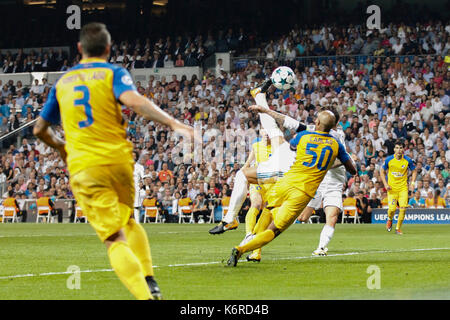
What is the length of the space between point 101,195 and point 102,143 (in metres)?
0.42

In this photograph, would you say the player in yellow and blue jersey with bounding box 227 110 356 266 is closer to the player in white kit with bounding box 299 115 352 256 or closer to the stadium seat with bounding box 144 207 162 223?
the player in white kit with bounding box 299 115 352 256

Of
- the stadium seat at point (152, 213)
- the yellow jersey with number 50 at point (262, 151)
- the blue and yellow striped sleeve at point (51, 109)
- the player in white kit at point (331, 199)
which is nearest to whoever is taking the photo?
the blue and yellow striped sleeve at point (51, 109)

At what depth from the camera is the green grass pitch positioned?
846cm

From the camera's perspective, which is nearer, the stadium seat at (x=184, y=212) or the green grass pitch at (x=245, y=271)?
the green grass pitch at (x=245, y=271)

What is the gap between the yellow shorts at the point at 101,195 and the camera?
6.59 m

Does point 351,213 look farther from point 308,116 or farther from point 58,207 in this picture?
point 58,207

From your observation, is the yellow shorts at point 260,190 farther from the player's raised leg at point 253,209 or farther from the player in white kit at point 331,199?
the player in white kit at point 331,199

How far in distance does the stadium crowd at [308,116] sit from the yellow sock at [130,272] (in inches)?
840

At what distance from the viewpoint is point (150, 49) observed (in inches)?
1598

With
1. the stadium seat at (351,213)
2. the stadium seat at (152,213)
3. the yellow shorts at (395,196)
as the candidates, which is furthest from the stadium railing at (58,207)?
the yellow shorts at (395,196)

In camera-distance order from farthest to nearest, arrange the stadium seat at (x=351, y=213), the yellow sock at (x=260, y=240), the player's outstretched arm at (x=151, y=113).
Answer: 1. the stadium seat at (x=351, y=213)
2. the yellow sock at (x=260, y=240)
3. the player's outstretched arm at (x=151, y=113)

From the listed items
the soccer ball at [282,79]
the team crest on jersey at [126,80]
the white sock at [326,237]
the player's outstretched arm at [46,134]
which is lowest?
the white sock at [326,237]

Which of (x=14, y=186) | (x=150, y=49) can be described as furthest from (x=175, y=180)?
(x=150, y=49)

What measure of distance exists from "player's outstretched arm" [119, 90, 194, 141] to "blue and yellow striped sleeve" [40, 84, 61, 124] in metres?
0.78
